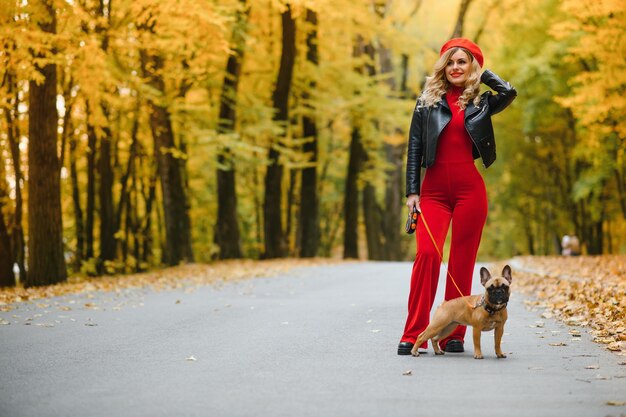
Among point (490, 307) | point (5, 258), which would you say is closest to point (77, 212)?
point (5, 258)

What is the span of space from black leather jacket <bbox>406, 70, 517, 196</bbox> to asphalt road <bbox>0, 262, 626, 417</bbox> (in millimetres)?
1560

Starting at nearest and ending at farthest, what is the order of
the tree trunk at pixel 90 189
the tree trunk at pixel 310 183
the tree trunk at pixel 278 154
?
the tree trunk at pixel 278 154 → the tree trunk at pixel 90 189 → the tree trunk at pixel 310 183

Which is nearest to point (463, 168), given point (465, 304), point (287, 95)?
point (465, 304)

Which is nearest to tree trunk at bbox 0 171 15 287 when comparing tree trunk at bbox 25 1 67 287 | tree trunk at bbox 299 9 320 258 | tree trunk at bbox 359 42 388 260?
tree trunk at bbox 25 1 67 287

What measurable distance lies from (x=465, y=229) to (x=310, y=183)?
22616mm

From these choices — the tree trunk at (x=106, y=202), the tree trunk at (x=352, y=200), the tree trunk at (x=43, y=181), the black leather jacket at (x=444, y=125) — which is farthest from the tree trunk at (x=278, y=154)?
the black leather jacket at (x=444, y=125)

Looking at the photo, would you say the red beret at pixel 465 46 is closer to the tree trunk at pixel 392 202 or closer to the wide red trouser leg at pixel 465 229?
the wide red trouser leg at pixel 465 229

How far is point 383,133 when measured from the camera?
3281cm

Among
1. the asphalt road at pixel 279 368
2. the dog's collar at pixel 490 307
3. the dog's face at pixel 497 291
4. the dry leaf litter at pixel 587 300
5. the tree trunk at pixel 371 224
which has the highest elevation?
the dog's face at pixel 497 291

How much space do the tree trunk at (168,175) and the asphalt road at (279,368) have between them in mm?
12482

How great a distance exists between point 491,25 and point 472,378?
119 feet

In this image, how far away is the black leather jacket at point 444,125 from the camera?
7.08m

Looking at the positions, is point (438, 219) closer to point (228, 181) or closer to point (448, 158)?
point (448, 158)

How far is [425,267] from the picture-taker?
716cm
